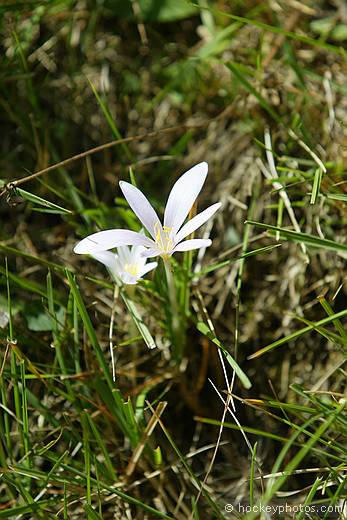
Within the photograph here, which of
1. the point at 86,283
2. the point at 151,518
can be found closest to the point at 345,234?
the point at 86,283

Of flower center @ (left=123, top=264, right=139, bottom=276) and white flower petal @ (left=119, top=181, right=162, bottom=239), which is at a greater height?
white flower petal @ (left=119, top=181, right=162, bottom=239)

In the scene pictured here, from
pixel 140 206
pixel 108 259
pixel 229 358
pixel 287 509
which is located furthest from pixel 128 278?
→ pixel 287 509

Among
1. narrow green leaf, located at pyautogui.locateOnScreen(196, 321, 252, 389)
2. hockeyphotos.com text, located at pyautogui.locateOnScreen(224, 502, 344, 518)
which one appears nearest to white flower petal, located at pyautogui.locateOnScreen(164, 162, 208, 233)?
narrow green leaf, located at pyautogui.locateOnScreen(196, 321, 252, 389)

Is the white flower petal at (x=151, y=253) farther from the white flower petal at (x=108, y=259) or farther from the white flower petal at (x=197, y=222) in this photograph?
the white flower petal at (x=108, y=259)

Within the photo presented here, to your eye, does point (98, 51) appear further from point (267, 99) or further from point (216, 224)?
point (216, 224)

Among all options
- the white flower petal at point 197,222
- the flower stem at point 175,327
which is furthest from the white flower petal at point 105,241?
the flower stem at point 175,327

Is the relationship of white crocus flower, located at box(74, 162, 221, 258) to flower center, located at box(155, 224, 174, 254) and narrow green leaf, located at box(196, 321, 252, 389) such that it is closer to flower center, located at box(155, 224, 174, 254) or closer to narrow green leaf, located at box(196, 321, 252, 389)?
flower center, located at box(155, 224, 174, 254)

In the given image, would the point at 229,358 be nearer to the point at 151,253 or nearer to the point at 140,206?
the point at 151,253

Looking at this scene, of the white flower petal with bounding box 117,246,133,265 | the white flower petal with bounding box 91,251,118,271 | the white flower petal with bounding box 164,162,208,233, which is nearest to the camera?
the white flower petal with bounding box 164,162,208,233
